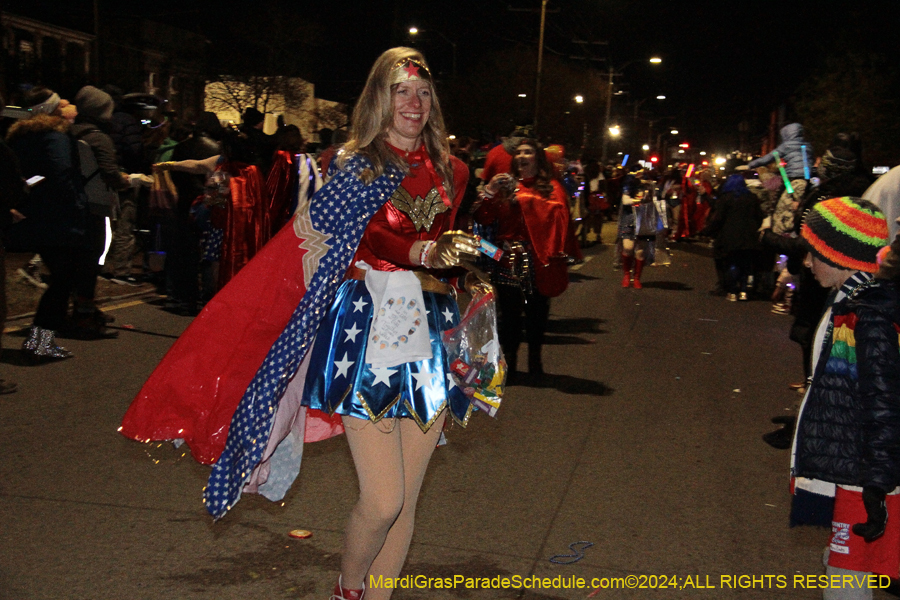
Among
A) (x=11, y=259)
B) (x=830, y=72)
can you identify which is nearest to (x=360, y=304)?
(x=11, y=259)

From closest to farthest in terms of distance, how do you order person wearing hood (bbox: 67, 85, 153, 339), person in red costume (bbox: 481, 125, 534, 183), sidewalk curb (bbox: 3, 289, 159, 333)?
person in red costume (bbox: 481, 125, 534, 183) → person wearing hood (bbox: 67, 85, 153, 339) → sidewalk curb (bbox: 3, 289, 159, 333)

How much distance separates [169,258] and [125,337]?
1.82 m

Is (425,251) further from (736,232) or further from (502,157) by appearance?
(736,232)

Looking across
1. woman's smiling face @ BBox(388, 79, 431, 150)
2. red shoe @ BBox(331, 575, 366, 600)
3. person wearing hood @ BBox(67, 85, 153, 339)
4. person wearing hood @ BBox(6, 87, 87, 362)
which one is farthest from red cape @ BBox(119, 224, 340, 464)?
person wearing hood @ BBox(67, 85, 153, 339)

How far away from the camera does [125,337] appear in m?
8.78

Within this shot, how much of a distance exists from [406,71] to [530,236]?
14.5 ft

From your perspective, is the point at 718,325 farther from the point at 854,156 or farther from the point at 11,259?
the point at 11,259

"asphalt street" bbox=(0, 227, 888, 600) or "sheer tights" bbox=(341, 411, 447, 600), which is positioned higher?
"sheer tights" bbox=(341, 411, 447, 600)

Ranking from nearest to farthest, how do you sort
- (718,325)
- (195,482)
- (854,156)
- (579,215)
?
(195,482) → (854,156) → (718,325) → (579,215)

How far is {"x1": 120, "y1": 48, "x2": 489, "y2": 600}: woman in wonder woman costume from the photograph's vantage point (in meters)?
3.05

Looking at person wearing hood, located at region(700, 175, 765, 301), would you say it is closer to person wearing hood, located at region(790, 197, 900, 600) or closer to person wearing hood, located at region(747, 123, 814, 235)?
person wearing hood, located at region(747, 123, 814, 235)

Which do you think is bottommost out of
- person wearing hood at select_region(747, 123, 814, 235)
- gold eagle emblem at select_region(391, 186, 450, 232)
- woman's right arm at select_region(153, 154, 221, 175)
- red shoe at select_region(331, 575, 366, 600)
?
red shoe at select_region(331, 575, 366, 600)

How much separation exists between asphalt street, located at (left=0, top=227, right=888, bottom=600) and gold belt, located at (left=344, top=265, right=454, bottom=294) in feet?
4.38

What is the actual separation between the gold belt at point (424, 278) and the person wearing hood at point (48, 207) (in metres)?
5.30
